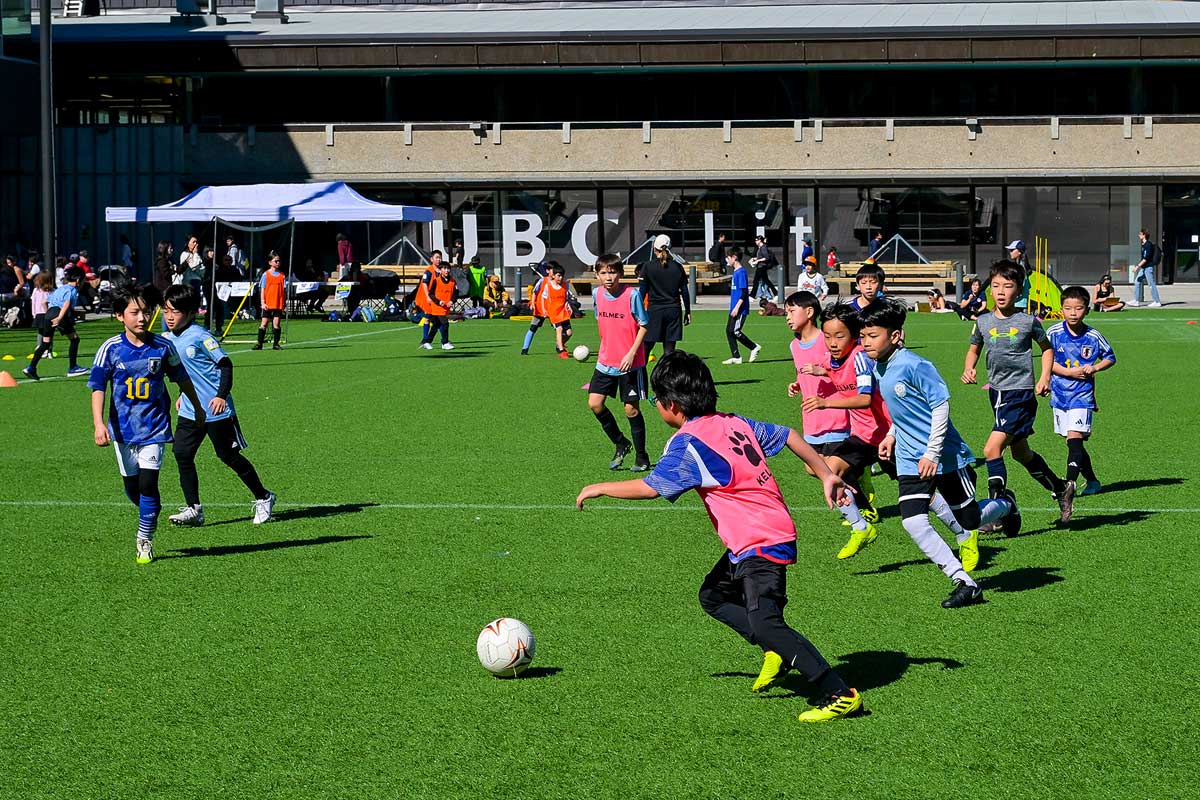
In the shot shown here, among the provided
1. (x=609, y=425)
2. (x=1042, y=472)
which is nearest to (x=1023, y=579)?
(x=1042, y=472)

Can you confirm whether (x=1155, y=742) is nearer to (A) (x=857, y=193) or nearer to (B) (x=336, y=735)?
(B) (x=336, y=735)

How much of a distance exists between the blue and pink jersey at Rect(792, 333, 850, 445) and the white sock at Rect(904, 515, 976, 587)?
1.82m

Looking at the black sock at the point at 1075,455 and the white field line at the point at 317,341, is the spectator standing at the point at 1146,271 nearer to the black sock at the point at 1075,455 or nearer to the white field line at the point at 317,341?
the white field line at the point at 317,341

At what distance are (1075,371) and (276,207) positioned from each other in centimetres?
2499

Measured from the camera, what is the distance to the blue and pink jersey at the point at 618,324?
13.4 meters

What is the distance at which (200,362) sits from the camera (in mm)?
10742

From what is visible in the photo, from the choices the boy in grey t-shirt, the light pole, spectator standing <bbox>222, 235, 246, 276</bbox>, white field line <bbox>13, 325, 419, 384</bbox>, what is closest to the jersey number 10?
the boy in grey t-shirt

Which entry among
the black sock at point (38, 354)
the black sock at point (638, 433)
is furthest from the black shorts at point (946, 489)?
the black sock at point (38, 354)

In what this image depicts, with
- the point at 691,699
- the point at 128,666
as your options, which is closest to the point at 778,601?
the point at 691,699

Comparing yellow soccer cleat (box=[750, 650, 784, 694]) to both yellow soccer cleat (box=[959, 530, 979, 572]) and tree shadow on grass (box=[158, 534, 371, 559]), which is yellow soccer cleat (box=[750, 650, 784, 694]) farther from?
tree shadow on grass (box=[158, 534, 371, 559])

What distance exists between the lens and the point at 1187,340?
2838 centimetres

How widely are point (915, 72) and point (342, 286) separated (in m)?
22.4

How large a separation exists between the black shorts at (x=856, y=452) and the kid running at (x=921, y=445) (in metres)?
0.97

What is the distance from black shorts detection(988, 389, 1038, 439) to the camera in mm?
10523
